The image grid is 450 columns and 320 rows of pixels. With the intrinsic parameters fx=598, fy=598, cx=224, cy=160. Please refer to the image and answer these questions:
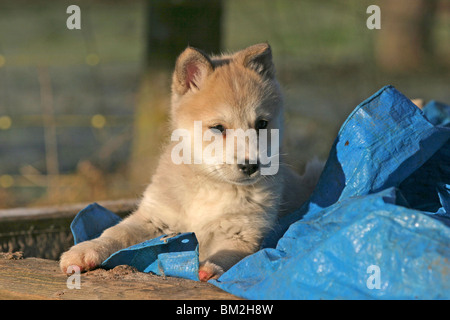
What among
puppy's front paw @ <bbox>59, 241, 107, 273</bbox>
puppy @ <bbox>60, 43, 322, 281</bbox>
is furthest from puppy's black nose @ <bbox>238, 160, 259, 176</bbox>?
puppy's front paw @ <bbox>59, 241, 107, 273</bbox>

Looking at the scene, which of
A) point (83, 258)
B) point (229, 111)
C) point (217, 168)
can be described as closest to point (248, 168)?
point (217, 168)

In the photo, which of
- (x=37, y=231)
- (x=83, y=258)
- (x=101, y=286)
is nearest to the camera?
(x=101, y=286)

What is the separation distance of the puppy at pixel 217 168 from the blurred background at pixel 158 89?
1185 mm

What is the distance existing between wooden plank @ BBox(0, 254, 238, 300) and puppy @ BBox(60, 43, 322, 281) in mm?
180

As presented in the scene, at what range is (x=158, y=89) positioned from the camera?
681 cm

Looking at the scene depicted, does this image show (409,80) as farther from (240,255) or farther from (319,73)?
(240,255)

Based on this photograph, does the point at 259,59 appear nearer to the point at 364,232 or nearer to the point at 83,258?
the point at 364,232

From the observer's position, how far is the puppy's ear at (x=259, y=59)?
146 inches

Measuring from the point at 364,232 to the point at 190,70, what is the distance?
163 cm

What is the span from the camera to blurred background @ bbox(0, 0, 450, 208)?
6617 mm

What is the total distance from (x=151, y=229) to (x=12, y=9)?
20.5 m

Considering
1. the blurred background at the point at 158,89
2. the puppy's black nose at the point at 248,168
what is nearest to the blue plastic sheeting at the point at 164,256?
the puppy's black nose at the point at 248,168

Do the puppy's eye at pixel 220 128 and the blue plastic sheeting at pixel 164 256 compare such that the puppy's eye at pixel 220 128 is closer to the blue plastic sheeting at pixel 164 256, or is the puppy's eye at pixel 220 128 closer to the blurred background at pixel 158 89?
the blue plastic sheeting at pixel 164 256
